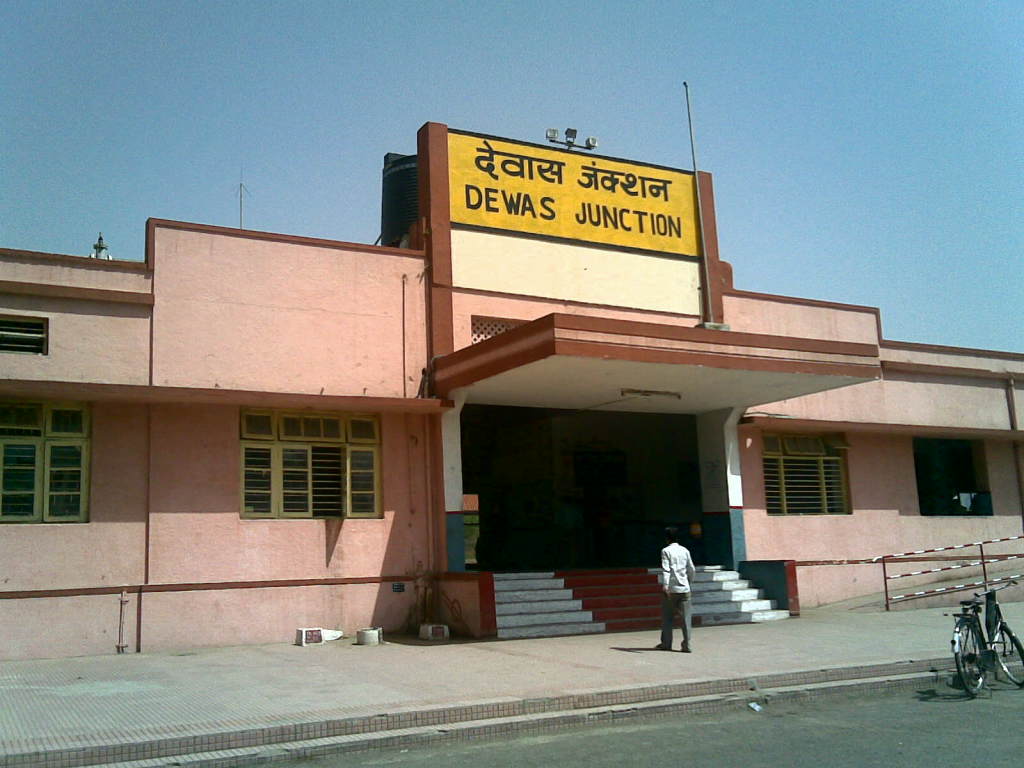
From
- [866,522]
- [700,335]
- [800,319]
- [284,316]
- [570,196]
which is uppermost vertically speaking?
[570,196]

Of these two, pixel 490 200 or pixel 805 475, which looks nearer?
pixel 490 200

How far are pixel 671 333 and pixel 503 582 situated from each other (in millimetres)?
4882

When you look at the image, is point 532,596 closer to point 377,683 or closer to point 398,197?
point 377,683

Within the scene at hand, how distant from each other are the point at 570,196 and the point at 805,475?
7239 millimetres

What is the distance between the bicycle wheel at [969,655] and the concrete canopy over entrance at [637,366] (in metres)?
5.54

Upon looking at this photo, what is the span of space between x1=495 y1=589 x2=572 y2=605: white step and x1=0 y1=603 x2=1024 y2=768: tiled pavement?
1159mm

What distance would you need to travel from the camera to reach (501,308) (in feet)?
54.6

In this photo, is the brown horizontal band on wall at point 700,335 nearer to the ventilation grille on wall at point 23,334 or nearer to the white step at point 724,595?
the white step at point 724,595

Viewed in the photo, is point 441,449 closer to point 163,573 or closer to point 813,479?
point 163,573

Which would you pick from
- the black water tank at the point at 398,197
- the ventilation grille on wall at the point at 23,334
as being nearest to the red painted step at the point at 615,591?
the black water tank at the point at 398,197

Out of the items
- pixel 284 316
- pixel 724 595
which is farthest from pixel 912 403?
pixel 284 316

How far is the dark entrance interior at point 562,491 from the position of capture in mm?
22797

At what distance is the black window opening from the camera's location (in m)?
21.5

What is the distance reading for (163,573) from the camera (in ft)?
44.4
